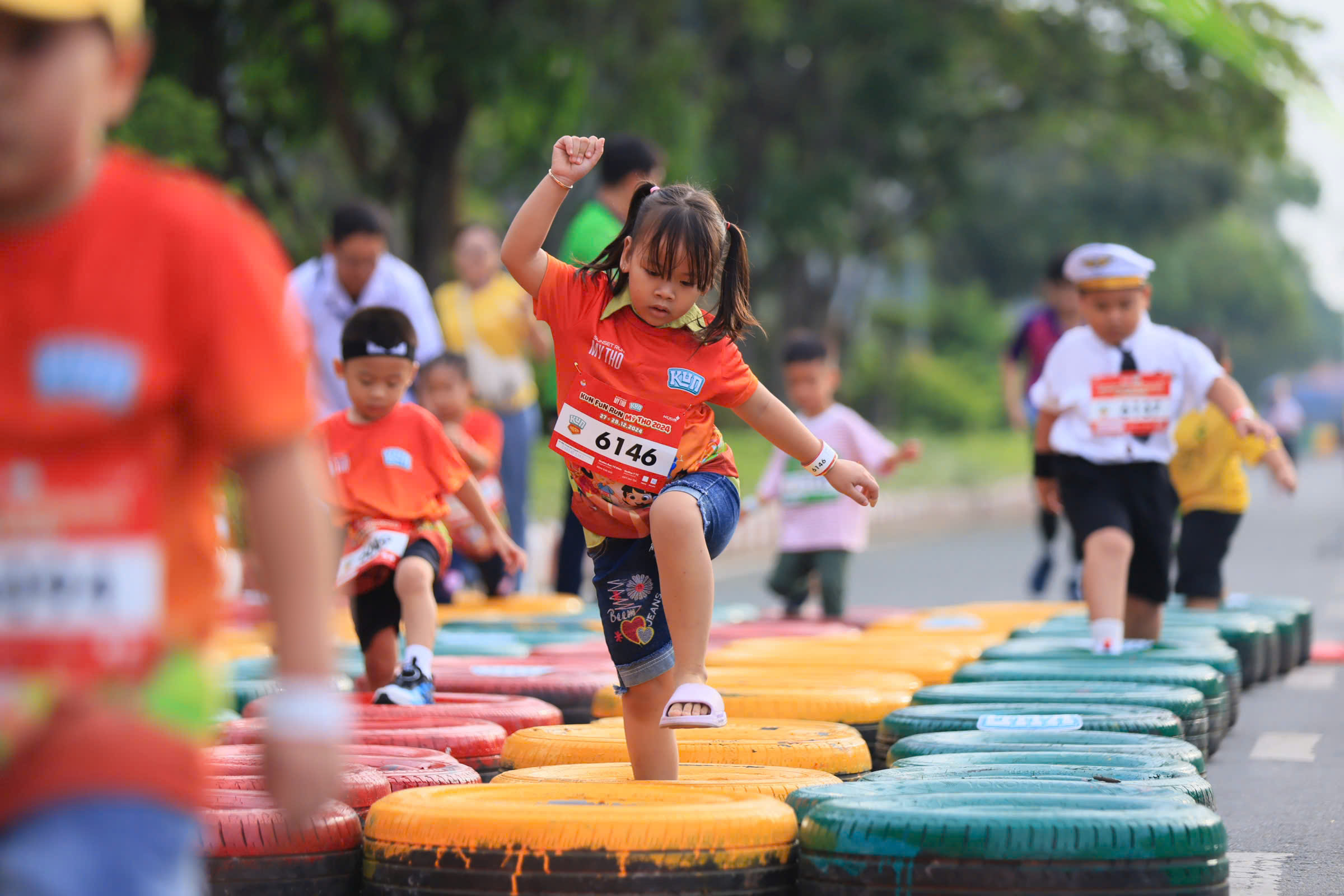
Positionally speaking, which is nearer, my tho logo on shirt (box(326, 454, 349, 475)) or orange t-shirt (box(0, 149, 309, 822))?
orange t-shirt (box(0, 149, 309, 822))

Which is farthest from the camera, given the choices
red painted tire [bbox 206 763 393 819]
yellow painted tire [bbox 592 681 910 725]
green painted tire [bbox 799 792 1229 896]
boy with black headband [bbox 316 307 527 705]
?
boy with black headband [bbox 316 307 527 705]

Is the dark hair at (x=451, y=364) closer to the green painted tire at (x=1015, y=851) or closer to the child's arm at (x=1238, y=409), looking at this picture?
the child's arm at (x=1238, y=409)

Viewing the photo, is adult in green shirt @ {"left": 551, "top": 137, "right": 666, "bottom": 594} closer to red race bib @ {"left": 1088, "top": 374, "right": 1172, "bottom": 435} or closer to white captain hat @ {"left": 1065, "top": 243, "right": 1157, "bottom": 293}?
white captain hat @ {"left": 1065, "top": 243, "right": 1157, "bottom": 293}

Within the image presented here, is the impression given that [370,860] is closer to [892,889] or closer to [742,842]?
[742,842]

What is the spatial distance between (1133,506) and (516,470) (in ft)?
14.2

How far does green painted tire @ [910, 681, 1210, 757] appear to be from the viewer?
559cm

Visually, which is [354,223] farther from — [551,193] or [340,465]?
[551,193]

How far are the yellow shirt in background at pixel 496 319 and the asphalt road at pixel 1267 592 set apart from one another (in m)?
4.28

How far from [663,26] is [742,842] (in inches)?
641

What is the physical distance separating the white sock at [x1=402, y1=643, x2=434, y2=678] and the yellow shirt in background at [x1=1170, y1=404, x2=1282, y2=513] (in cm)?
443

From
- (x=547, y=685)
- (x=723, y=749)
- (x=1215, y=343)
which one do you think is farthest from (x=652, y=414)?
(x=1215, y=343)

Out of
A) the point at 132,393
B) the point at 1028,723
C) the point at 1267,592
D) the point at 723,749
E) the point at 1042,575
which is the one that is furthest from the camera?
the point at 1267,592

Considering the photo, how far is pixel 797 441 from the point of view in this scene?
14.3ft

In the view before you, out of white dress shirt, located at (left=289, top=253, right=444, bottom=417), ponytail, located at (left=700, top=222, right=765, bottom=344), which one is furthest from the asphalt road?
white dress shirt, located at (left=289, top=253, right=444, bottom=417)
